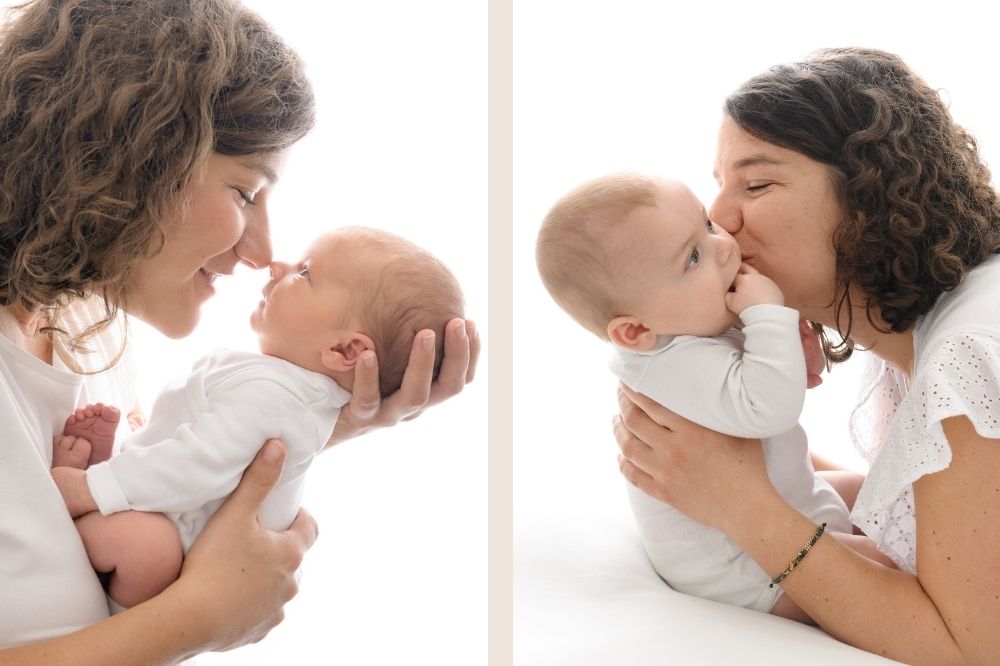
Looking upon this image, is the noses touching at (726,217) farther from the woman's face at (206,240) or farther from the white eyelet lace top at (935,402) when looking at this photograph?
the woman's face at (206,240)

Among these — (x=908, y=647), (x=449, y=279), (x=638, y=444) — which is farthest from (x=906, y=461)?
(x=449, y=279)

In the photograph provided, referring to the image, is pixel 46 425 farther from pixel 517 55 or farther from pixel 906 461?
pixel 517 55

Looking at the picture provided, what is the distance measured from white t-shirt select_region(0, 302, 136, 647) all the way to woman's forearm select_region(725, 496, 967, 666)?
3.80 feet

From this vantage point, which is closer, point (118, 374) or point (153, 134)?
point (153, 134)

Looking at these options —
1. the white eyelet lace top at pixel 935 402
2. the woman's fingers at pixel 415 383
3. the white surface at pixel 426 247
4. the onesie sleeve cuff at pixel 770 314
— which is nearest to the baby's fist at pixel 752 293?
the onesie sleeve cuff at pixel 770 314

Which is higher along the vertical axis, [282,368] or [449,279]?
[449,279]

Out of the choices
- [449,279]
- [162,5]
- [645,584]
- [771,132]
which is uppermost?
[162,5]

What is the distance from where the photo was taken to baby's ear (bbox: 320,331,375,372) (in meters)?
1.97

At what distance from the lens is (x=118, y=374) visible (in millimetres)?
2299

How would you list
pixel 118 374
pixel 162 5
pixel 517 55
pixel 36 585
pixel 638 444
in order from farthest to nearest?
pixel 517 55 → pixel 118 374 → pixel 638 444 → pixel 162 5 → pixel 36 585

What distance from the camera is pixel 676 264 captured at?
6.42 ft

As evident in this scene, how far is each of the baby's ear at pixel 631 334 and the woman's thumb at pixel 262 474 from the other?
2.14 feet

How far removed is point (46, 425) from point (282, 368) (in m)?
0.42

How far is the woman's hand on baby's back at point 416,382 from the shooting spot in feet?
6.45
